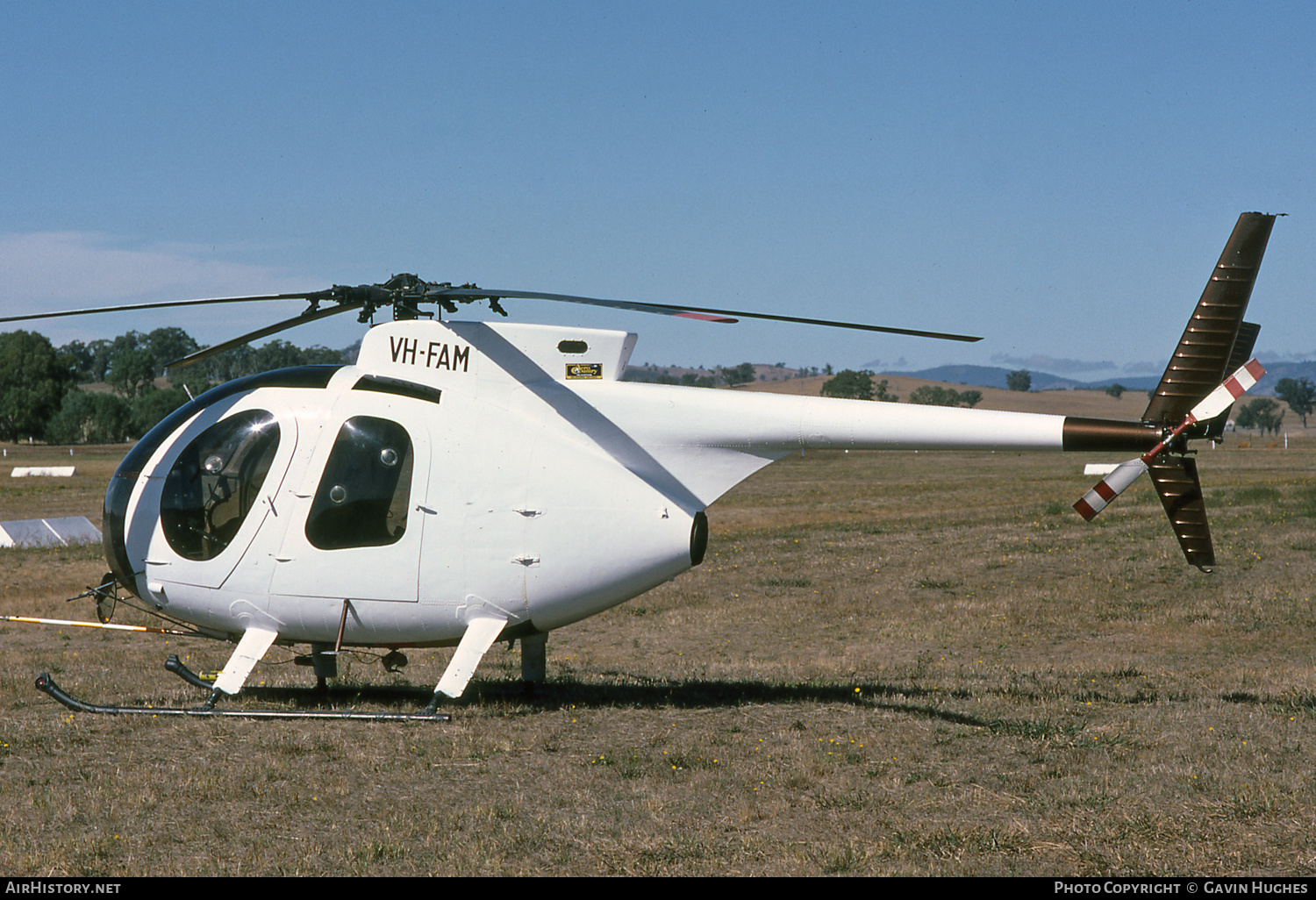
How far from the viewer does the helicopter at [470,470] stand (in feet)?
31.9

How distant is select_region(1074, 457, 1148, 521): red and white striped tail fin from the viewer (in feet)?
31.8

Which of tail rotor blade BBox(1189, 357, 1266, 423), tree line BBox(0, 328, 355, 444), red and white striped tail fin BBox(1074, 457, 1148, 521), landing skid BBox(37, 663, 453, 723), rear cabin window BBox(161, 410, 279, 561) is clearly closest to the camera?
tail rotor blade BBox(1189, 357, 1266, 423)

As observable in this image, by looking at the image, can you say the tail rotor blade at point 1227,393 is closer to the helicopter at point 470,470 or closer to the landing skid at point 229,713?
the helicopter at point 470,470

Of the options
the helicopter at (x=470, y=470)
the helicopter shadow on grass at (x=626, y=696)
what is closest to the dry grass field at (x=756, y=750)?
the helicopter shadow on grass at (x=626, y=696)

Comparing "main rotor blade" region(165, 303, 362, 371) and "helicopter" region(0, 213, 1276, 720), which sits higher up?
"main rotor blade" region(165, 303, 362, 371)

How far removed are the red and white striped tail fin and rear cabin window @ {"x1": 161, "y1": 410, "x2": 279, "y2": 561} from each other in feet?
24.1

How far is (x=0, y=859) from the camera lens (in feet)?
21.2

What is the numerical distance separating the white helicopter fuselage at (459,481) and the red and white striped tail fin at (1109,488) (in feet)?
2.29

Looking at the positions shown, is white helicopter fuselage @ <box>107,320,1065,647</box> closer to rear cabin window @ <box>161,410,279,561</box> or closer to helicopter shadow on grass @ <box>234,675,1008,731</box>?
rear cabin window @ <box>161,410,279,561</box>

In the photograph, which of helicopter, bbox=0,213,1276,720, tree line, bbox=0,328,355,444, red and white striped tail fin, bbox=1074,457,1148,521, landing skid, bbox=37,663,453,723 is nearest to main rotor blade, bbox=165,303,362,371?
helicopter, bbox=0,213,1276,720

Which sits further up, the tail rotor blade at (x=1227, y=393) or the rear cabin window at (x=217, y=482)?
the tail rotor blade at (x=1227, y=393)

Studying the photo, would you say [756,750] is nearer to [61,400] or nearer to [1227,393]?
[1227,393]

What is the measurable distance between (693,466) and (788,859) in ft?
14.5

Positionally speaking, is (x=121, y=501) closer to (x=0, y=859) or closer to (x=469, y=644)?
(x=469, y=644)
